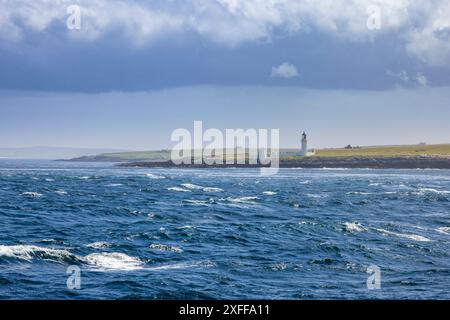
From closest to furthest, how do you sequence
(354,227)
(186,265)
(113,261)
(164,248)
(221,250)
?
(186,265), (113,261), (164,248), (221,250), (354,227)

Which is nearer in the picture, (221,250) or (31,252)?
(31,252)

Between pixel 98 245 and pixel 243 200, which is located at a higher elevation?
pixel 98 245

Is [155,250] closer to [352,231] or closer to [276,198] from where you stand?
[352,231]

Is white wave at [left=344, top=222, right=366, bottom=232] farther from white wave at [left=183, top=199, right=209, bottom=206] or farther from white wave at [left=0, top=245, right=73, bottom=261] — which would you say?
white wave at [left=0, top=245, right=73, bottom=261]

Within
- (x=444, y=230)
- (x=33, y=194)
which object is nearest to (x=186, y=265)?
(x=444, y=230)

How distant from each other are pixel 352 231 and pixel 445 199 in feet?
117

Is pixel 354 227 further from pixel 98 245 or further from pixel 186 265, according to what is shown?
pixel 98 245

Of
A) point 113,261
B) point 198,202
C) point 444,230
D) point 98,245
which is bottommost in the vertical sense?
point 444,230

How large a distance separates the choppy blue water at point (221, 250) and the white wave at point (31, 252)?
0.19 feet

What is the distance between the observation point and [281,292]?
76.7 ft

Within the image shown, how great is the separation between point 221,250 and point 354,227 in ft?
49.4

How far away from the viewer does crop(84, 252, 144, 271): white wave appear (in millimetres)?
27688

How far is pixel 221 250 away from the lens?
33844mm
